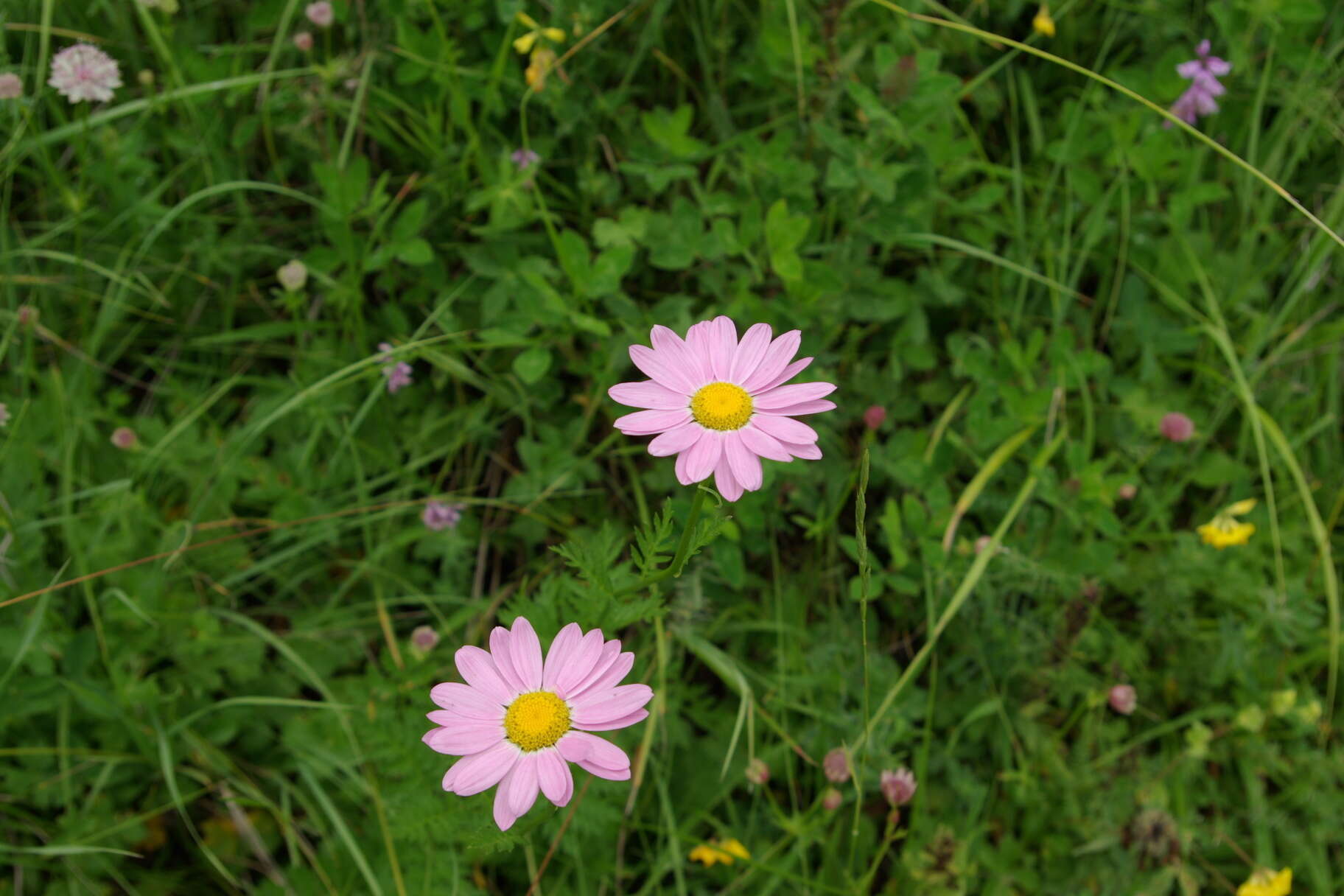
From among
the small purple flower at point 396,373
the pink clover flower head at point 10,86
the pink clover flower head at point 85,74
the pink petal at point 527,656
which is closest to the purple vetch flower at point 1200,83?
the small purple flower at point 396,373

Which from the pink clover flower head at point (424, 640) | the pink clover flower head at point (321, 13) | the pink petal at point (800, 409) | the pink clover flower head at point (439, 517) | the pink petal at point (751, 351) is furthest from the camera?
the pink clover flower head at point (321, 13)

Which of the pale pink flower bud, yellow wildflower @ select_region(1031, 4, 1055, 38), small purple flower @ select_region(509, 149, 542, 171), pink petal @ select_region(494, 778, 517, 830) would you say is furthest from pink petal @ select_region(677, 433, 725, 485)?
yellow wildflower @ select_region(1031, 4, 1055, 38)

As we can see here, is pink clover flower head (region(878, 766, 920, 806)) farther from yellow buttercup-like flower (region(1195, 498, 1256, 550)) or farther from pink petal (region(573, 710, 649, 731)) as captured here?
yellow buttercup-like flower (region(1195, 498, 1256, 550))

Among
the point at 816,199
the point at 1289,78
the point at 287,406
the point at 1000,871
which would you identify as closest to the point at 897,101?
the point at 816,199

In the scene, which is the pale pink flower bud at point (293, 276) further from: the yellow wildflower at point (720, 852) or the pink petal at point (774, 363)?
the yellow wildflower at point (720, 852)

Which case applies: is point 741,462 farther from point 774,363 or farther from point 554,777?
point 554,777

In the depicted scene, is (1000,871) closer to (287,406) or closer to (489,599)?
(489,599)

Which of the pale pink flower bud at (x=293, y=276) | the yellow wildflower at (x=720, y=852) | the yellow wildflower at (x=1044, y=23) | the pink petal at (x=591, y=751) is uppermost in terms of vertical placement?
the yellow wildflower at (x=1044, y=23)
